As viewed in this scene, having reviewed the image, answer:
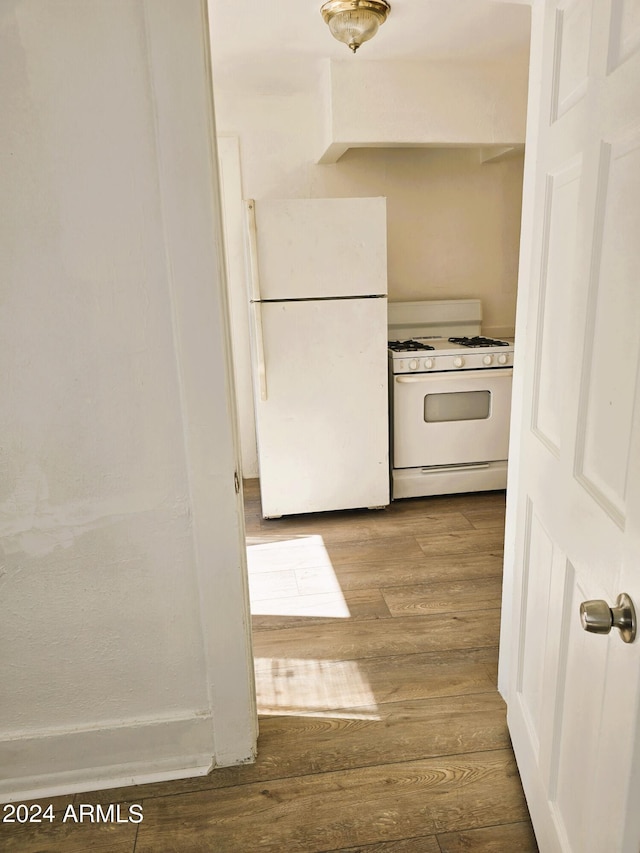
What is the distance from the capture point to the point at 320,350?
120 inches

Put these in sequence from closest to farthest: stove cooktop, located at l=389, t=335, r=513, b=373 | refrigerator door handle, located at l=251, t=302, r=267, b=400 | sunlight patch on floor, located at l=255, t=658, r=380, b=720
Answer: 1. sunlight patch on floor, located at l=255, t=658, r=380, b=720
2. refrigerator door handle, located at l=251, t=302, r=267, b=400
3. stove cooktop, located at l=389, t=335, r=513, b=373

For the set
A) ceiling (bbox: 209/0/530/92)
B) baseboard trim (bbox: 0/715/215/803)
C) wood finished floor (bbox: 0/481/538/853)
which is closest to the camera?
wood finished floor (bbox: 0/481/538/853)

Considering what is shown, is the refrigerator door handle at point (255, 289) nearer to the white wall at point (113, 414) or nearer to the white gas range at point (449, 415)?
the white gas range at point (449, 415)

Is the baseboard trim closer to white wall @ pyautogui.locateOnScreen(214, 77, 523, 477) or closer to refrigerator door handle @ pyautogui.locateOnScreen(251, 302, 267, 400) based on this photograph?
refrigerator door handle @ pyautogui.locateOnScreen(251, 302, 267, 400)

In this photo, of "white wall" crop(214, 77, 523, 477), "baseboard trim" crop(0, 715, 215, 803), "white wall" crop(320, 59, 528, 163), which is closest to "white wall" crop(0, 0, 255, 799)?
"baseboard trim" crop(0, 715, 215, 803)

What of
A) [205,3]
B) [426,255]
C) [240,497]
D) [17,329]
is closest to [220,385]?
[240,497]

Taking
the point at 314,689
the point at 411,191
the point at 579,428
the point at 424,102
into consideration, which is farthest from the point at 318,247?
the point at 579,428

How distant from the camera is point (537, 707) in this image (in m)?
1.38

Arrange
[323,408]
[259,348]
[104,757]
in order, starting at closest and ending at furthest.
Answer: [104,757], [259,348], [323,408]

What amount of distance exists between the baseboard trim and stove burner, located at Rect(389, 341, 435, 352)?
226 cm

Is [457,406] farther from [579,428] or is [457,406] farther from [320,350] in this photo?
[579,428]

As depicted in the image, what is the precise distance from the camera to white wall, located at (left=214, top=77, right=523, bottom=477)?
349 centimetres

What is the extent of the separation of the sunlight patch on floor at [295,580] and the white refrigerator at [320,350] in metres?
0.35

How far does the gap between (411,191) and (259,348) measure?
1584mm
